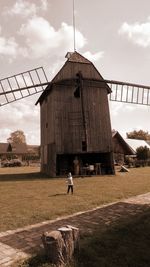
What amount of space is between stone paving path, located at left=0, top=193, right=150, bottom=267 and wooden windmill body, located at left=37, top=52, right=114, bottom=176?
12.6m

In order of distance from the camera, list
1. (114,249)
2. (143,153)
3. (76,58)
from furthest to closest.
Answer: (143,153) → (76,58) → (114,249)

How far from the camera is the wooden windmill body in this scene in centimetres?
2498

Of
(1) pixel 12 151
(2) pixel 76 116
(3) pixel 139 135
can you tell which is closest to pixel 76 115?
(2) pixel 76 116

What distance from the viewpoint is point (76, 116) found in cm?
2552

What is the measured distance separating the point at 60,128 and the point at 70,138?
1.26 m

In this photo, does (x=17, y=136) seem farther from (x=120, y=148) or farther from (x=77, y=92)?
(x=77, y=92)

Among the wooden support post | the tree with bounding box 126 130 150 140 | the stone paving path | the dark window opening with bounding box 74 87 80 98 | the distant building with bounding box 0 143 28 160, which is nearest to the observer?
the wooden support post

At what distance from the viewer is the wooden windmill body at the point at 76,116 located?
25.0 meters

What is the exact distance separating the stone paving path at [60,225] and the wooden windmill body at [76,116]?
12.6 metres

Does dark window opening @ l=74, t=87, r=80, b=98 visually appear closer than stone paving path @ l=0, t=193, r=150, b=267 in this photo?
No

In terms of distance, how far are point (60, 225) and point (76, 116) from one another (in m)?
17.4

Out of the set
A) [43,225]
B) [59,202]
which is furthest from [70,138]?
[43,225]

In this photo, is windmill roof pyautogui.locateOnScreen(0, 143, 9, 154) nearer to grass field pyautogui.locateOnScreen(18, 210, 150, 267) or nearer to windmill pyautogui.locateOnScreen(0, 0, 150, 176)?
windmill pyautogui.locateOnScreen(0, 0, 150, 176)

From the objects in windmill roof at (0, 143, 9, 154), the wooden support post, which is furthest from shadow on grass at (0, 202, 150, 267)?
windmill roof at (0, 143, 9, 154)
